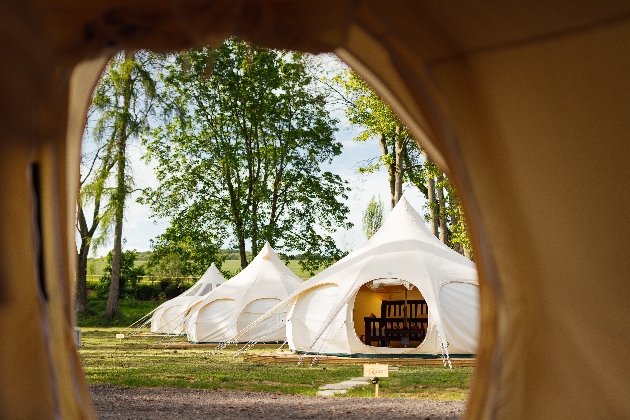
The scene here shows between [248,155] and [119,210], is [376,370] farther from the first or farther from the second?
[248,155]

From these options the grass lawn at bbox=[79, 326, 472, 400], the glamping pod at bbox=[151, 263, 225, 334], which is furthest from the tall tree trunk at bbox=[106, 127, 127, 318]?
the grass lawn at bbox=[79, 326, 472, 400]

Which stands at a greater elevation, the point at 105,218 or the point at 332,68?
the point at 332,68

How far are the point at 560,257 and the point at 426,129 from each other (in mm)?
798

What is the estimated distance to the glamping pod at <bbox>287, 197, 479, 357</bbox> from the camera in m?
12.1

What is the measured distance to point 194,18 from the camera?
8.91ft

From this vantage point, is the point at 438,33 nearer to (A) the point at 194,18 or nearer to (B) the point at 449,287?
(A) the point at 194,18

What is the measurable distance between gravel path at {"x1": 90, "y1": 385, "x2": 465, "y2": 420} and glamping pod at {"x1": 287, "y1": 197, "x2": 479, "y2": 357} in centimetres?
384

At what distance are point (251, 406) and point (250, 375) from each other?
2.90m

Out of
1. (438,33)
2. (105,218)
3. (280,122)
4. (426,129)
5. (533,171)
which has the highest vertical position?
(280,122)

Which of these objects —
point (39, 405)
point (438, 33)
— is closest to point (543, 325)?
point (438, 33)

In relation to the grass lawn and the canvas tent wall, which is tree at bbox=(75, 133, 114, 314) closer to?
the grass lawn

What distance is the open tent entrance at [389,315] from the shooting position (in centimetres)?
1305

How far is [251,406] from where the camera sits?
295 inches

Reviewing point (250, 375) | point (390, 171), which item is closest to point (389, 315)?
point (250, 375)
